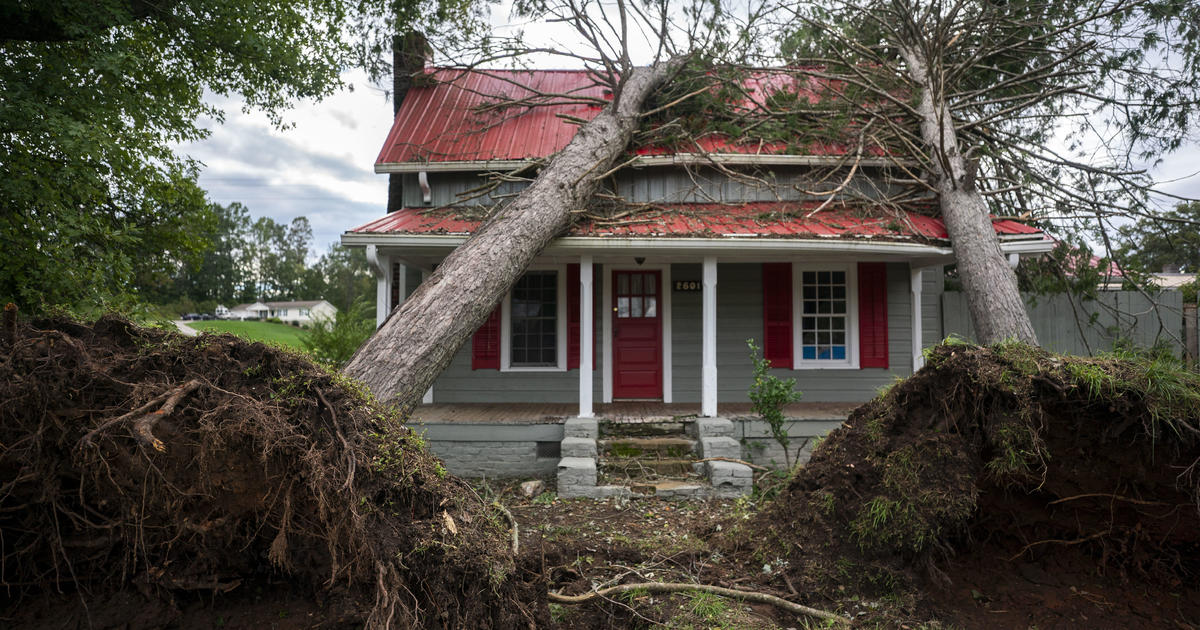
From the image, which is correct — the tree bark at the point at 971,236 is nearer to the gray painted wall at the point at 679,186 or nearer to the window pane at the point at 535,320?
the gray painted wall at the point at 679,186

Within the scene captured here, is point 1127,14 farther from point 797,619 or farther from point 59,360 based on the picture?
point 59,360

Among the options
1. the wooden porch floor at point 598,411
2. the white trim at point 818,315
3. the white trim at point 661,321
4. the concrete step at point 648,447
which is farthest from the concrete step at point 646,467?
the white trim at point 818,315

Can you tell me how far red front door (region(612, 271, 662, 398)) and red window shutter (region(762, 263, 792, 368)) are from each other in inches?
61.5

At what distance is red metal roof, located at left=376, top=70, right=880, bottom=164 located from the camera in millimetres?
8898

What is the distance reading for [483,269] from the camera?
5.69 metres

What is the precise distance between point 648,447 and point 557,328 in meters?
2.71

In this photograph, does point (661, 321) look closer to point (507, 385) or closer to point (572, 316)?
point (572, 316)

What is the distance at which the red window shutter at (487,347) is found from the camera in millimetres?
→ 8664

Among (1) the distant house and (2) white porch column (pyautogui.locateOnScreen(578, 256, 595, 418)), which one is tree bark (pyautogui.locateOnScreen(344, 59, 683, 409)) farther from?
(1) the distant house

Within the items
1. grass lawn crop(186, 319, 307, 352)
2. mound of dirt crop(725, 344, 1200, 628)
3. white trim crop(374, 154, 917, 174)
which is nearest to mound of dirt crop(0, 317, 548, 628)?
grass lawn crop(186, 319, 307, 352)

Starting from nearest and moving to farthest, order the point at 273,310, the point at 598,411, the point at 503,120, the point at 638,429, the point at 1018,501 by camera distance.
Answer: the point at 1018,501 < the point at 638,429 < the point at 598,411 < the point at 503,120 < the point at 273,310

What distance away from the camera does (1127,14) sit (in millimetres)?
7230

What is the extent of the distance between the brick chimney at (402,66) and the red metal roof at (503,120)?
25 cm

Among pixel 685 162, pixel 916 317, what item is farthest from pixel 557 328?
pixel 916 317
